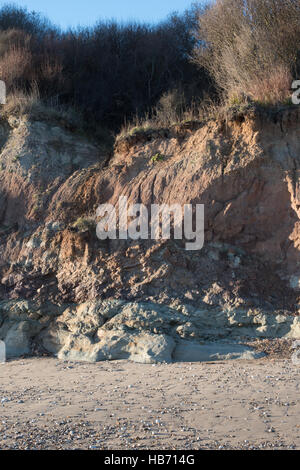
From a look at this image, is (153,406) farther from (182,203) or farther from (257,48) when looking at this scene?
(257,48)

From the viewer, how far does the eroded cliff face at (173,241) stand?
980cm

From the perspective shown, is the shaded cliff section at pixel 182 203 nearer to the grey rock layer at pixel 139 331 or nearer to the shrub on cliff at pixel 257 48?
the grey rock layer at pixel 139 331

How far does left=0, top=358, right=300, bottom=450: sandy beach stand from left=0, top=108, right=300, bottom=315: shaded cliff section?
1.93 meters

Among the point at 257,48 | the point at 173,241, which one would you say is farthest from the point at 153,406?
the point at 257,48

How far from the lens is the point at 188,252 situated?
10211 mm

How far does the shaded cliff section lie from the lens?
9.95 metres

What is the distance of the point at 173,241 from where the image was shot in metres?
10.3

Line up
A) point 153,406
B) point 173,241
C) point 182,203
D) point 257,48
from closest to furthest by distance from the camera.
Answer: point 153,406 < point 173,241 < point 182,203 < point 257,48

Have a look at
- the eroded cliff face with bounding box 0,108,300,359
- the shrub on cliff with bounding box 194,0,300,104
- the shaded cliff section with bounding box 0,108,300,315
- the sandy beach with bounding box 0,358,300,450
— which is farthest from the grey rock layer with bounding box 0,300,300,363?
the shrub on cliff with bounding box 194,0,300,104

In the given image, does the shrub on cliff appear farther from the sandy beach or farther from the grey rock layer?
the sandy beach

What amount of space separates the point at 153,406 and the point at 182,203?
5.03 meters

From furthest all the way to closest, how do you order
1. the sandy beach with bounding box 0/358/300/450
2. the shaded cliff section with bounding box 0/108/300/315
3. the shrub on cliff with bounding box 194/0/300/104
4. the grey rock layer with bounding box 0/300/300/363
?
1. the shrub on cliff with bounding box 194/0/300/104
2. the shaded cliff section with bounding box 0/108/300/315
3. the grey rock layer with bounding box 0/300/300/363
4. the sandy beach with bounding box 0/358/300/450

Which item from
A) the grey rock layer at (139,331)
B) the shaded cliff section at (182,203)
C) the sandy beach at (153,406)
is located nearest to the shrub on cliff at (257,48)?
the shaded cliff section at (182,203)

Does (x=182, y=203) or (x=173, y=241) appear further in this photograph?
(x=182, y=203)
